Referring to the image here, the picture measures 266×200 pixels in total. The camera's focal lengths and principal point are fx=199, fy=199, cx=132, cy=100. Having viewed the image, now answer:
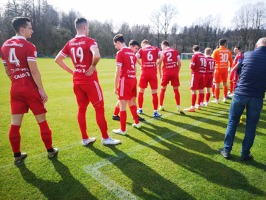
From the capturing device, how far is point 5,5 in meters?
56.4

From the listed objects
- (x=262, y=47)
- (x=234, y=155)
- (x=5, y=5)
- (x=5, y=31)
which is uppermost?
(x=5, y=5)

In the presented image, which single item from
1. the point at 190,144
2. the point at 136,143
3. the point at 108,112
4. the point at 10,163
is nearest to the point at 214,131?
the point at 190,144

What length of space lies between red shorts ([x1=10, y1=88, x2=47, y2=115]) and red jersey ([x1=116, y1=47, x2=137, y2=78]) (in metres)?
2.04

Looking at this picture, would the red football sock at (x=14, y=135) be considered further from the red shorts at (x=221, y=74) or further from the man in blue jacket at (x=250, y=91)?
the red shorts at (x=221, y=74)

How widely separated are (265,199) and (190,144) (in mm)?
1924

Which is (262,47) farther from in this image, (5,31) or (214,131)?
(5,31)

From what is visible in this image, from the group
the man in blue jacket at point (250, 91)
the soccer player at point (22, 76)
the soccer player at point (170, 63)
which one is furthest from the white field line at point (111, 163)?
the soccer player at point (170, 63)

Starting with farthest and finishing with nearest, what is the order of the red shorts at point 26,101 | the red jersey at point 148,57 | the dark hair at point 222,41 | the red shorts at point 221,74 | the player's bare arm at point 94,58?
1. the red shorts at point 221,74
2. the dark hair at point 222,41
3. the red jersey at point 148,57
4. the player's bare arm at point 94,58
5. the red shorts at point 26,101

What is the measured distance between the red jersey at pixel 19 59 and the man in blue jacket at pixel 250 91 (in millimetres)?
3815

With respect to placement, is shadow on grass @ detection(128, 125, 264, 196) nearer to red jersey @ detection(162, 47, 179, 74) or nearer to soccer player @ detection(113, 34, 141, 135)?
soccer player @ detection(113, 34, 141, 135)

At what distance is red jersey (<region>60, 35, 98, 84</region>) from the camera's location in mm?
3943

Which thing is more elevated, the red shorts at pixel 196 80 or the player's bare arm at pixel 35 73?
the player's bare arm at pixel 35 73

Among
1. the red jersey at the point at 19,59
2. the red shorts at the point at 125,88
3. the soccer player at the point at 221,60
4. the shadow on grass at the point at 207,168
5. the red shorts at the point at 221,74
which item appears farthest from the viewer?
the red shorts at the point at 221,74

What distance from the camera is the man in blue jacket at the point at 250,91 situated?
3631mm
